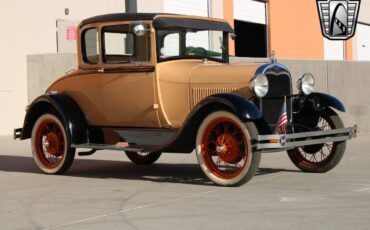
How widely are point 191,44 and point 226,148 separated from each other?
182 cm

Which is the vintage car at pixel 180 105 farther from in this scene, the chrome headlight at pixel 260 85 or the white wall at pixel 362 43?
the white wall at pixel 362 43

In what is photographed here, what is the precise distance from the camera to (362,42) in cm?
3556

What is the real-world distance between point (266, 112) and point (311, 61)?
8573 mm

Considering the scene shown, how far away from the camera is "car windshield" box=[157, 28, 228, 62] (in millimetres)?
8656

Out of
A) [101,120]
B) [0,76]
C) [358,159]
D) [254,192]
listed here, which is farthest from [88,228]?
[0,76]

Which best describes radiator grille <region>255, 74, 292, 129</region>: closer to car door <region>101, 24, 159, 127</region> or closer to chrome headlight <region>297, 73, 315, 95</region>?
chrome headlight <region>297, 73, 315, 95</region>

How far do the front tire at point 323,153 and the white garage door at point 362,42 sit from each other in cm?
2646

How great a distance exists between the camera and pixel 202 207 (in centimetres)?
658

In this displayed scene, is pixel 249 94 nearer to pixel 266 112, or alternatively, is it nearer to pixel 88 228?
pixel 266 112

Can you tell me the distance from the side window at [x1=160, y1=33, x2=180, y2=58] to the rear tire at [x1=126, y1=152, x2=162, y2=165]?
2.03m

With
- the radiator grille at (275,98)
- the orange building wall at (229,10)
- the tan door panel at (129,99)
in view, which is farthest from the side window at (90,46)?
the orange building wall at (229,10)

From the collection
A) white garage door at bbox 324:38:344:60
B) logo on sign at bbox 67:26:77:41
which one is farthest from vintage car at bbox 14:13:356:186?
white garage door at bbox 324:38:344:60

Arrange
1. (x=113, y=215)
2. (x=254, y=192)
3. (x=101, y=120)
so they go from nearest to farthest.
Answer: (x=113, y=215) → (x=254, y=192) → (x=101, y=120)

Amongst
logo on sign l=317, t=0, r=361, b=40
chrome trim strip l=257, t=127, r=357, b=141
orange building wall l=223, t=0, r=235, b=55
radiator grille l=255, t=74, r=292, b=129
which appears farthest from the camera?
logo on sign l=317, t=0, r=361, b=40
